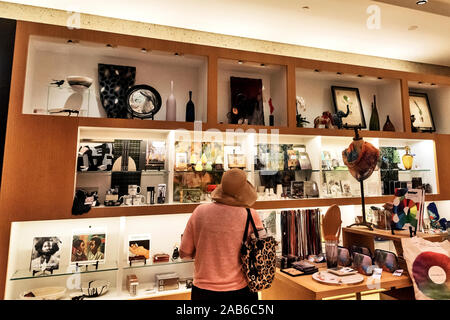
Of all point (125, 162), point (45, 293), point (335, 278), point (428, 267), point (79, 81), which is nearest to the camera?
point (428, 267)

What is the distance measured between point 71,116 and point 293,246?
244cm

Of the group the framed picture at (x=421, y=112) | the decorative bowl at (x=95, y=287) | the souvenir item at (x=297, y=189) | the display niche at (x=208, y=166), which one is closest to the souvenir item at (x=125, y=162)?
the display niche at (x=208, y=166)

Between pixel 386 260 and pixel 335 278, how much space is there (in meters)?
0.52

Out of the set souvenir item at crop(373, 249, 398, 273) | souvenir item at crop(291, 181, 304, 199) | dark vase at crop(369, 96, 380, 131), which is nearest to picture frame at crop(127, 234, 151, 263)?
souvenir item at crop(291, 181, 304, 199)

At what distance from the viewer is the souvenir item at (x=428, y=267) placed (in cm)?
171

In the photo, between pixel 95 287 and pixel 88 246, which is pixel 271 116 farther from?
pixel 95 287

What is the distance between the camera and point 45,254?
234 centimetres

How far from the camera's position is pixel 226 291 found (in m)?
1.72

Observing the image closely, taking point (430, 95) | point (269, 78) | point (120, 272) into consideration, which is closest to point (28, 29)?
point (120, 272)

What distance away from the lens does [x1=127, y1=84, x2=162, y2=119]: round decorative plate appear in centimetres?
278

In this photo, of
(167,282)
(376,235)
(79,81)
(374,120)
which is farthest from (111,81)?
(374,120)

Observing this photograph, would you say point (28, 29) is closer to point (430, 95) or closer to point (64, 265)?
point (64, 265)

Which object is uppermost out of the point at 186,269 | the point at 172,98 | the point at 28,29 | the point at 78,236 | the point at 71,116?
the point at 28,29

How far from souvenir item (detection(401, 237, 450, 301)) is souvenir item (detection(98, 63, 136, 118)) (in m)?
2.74
